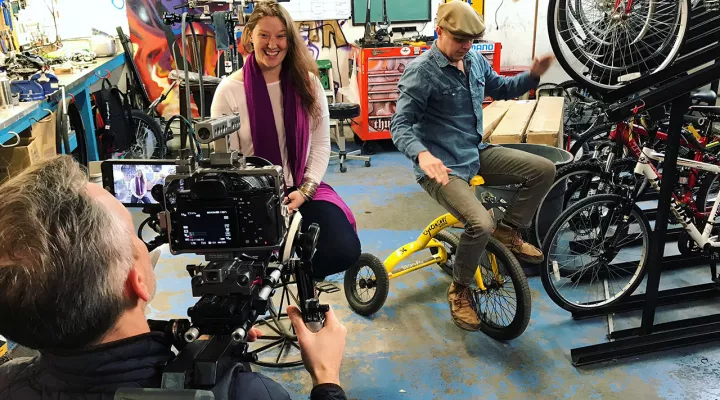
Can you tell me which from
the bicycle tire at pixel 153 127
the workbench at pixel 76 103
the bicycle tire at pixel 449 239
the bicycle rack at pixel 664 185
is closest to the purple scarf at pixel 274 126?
the bicycle tire at pixel 449 239

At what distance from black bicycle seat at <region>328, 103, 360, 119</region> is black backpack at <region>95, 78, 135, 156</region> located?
174 centimetres

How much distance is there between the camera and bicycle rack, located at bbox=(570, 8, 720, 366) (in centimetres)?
217

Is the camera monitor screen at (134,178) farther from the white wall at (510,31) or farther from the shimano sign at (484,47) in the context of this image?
the white wall at (510,31)

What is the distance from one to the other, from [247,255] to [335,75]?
531cm

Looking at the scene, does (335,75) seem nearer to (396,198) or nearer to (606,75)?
(396,198)

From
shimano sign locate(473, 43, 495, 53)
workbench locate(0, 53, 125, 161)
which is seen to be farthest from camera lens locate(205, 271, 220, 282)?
shimano sign locate(473, 43, 495, 53)

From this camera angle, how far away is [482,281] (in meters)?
2.72

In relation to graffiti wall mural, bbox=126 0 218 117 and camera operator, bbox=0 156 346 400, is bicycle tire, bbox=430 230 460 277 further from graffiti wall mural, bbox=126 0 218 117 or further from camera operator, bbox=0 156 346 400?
graffiti wall mural, bbox=126 0 218 117

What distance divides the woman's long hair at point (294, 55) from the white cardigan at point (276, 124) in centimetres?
5

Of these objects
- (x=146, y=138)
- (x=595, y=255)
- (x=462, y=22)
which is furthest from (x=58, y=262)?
(x=146, y=138)

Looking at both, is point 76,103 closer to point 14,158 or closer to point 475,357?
point 14,158

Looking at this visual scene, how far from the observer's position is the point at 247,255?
1315mm

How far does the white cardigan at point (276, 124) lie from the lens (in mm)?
2270

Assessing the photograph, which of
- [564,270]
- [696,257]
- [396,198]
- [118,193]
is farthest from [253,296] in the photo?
[396,198]
